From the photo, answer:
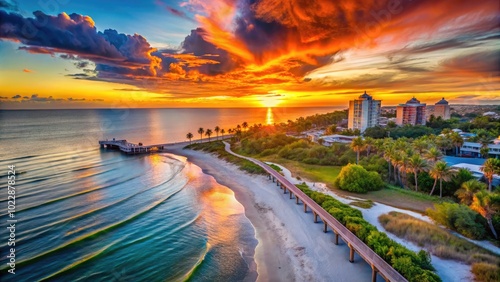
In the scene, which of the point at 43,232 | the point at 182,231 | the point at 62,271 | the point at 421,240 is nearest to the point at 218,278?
the point at 182,231

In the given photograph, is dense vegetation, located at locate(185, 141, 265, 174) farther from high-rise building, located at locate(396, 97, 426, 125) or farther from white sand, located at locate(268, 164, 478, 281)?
high-rise building, located at locate(396, 97, 426, 125)

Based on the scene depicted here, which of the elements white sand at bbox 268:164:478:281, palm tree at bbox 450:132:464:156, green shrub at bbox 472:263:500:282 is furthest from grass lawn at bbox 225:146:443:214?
palm tree at bbox 450:132:464:156

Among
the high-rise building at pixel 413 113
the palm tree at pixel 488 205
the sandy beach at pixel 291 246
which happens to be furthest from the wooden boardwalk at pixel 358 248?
the high-rise building at pixel 413 113

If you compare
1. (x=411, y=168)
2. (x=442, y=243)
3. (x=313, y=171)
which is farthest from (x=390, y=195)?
(x=313, y=171)

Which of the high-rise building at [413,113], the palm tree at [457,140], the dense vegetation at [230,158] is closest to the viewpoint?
the dense vegetation at [230,158]

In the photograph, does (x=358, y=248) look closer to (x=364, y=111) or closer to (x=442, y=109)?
(x=364, y=111)

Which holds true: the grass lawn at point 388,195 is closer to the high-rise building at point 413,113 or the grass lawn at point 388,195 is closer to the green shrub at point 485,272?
the green shrub at point 485,272

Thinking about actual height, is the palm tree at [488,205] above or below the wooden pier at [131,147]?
above
